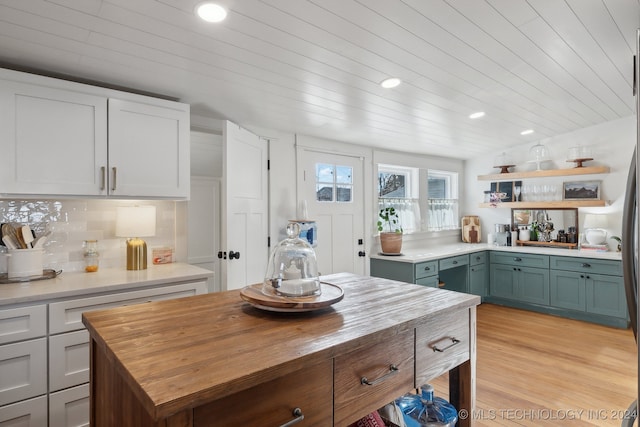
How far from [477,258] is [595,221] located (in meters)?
1.41

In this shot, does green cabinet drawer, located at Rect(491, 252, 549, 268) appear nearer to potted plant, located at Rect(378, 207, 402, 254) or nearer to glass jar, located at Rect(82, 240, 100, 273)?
potted plant, located at Rect(378, 207, 402, 254)

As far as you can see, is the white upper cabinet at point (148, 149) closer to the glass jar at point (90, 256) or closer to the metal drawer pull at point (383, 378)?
the glass jar at point (90, 256)

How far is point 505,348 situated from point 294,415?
10.3 feet

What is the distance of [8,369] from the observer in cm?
176

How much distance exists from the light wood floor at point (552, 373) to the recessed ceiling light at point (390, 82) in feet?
7.43

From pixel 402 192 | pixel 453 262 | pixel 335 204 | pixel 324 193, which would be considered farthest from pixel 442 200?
pixel 324 193

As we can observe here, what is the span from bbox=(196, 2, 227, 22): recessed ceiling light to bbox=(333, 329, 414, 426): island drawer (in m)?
1.57

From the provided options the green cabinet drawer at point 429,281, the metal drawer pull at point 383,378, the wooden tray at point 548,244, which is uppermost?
the wooden tray at point 548,244

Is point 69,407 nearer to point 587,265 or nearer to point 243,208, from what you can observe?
point 243,208

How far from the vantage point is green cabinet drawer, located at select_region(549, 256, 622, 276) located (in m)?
3.80

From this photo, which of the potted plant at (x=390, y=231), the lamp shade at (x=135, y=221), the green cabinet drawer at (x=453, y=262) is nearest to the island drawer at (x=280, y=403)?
the lamp shade at (x=135, y=221)

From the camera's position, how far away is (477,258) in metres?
4.64

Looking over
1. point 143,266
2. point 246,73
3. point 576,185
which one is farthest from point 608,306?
point 143,266

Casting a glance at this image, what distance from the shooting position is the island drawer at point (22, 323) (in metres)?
1.74
